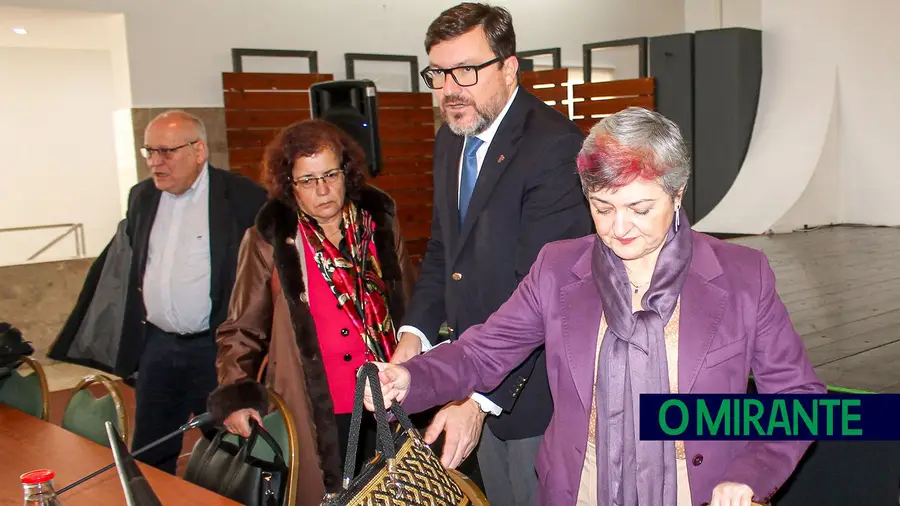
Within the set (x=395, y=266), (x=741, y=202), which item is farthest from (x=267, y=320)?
(x=741, y=202)

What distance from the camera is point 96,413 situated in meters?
2.71

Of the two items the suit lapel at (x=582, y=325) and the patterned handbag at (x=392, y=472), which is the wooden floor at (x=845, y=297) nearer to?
the suit lapel at (x=582, y=325)

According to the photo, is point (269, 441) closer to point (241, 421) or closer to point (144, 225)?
point (241, 421)

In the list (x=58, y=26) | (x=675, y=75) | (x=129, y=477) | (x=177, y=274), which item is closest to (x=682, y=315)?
(x=129, y=477)

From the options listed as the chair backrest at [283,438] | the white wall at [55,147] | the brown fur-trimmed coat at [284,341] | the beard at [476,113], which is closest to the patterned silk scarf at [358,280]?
the brown fur-trimmed coat at [284,341]

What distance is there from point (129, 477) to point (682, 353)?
109 cm

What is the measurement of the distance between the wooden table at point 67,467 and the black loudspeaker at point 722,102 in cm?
928

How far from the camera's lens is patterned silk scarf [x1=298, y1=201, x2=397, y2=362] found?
2.64 metres

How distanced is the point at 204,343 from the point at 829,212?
920 centimetres

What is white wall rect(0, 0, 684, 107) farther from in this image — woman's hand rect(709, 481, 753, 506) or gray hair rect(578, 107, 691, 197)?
woman's hand rect(709, 481, 753, 506)

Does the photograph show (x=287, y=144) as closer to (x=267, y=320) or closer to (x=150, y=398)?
(x=267, y=320)

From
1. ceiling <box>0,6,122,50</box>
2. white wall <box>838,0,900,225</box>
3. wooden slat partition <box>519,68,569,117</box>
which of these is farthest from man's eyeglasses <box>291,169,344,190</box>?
white wall <box>838,0,900,225</box>

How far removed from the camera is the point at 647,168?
1473mm

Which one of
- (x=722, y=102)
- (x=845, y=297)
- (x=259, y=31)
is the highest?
(x=259, y=31)
